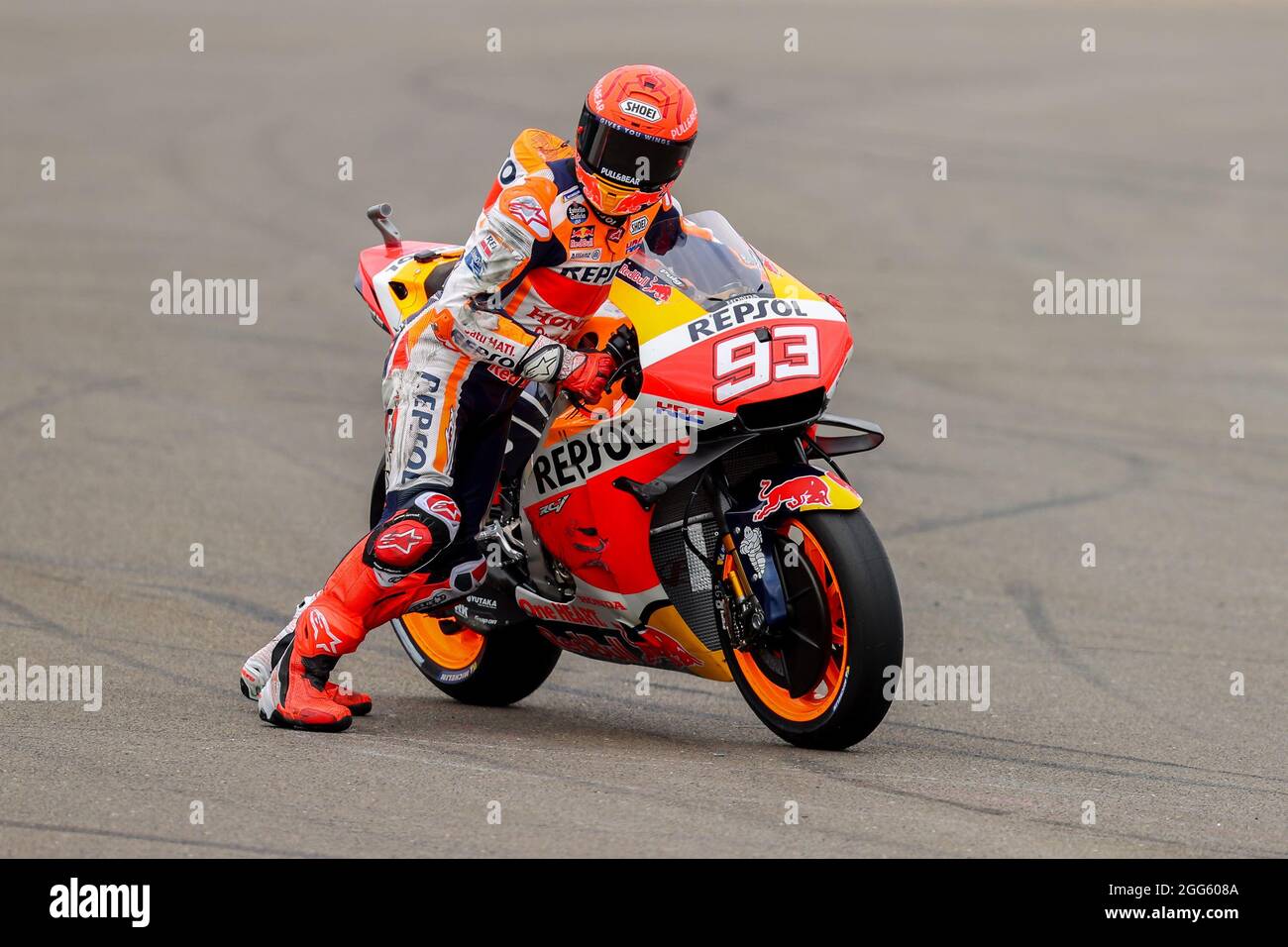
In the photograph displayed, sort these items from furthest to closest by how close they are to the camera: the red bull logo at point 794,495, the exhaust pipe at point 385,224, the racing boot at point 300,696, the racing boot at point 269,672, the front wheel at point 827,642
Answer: the exhaust pipe at point 385,224
the racing boot at point 269,672
the racing boot at point 300,696
the red bull logo at point 794,495
the front wheel at point 827,642

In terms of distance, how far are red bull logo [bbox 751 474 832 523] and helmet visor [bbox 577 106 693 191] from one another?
41.7 inches

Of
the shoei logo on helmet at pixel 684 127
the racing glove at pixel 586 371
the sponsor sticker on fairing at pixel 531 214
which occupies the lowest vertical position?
the racing glove at pixel 586 371

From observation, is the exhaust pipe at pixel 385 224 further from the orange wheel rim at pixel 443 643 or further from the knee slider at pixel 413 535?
the orange wheel rim at pixel 443 643

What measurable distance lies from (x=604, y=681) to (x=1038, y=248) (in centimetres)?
1071

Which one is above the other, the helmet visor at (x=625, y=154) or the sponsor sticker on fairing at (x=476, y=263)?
the helmet visor at (x=625, y=154)

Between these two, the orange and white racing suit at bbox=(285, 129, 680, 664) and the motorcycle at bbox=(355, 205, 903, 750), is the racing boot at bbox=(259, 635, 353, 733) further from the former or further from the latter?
the motorcycle at bbox=(355, 205, 903, 750)

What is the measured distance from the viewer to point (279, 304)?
1512cm

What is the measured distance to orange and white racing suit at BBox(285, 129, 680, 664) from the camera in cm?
620

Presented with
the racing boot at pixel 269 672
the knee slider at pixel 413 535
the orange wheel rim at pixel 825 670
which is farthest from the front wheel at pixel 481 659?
the orange wheel rim at pixel 825 670

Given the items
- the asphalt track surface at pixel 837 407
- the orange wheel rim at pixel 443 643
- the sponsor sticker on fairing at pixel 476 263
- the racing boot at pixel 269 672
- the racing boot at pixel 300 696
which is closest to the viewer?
the asphalt track surface at pixel 837 407

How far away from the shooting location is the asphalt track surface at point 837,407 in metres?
5.55

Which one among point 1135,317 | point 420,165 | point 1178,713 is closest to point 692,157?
point 420,165

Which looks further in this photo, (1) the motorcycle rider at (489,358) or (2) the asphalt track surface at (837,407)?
(1) the motorcycle rider at (489,358)
